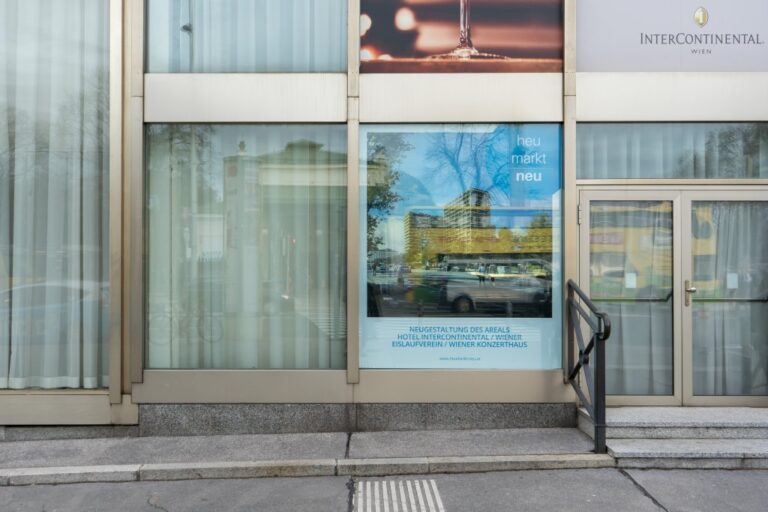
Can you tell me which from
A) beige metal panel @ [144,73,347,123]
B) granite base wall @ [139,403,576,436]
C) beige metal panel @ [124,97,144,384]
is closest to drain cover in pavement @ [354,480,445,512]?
granite base wall @ [139,403,576,436]

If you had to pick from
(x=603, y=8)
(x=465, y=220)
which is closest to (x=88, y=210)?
(x=465, y=220)

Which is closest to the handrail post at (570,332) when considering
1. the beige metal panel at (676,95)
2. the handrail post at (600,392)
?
the handrail post at (600,392)

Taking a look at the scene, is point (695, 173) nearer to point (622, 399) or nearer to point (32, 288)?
point (622, 399)

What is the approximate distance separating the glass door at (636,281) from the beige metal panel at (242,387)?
8.92 feet

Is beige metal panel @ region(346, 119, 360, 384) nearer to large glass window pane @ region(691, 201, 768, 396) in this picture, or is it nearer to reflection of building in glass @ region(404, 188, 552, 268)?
reflection of building in glass @ region(404, 188, 552, 268)

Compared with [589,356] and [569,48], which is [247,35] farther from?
[589,356]

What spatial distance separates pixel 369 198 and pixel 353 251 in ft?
1.81

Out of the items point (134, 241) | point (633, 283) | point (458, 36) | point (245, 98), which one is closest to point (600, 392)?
point (633, 283)

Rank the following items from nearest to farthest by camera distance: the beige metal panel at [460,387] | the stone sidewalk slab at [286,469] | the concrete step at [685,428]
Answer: the stone sidewalk slab at [286,469] → the concrete step at [685,428] → the beige metal panel at [460,387]

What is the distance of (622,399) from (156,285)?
15.4 feet

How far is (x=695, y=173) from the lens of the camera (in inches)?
232

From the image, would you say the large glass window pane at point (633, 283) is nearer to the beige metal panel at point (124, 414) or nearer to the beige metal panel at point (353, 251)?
the beige metal panel at point (353, 251)

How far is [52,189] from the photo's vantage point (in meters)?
5.75

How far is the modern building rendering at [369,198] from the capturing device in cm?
→ 565
